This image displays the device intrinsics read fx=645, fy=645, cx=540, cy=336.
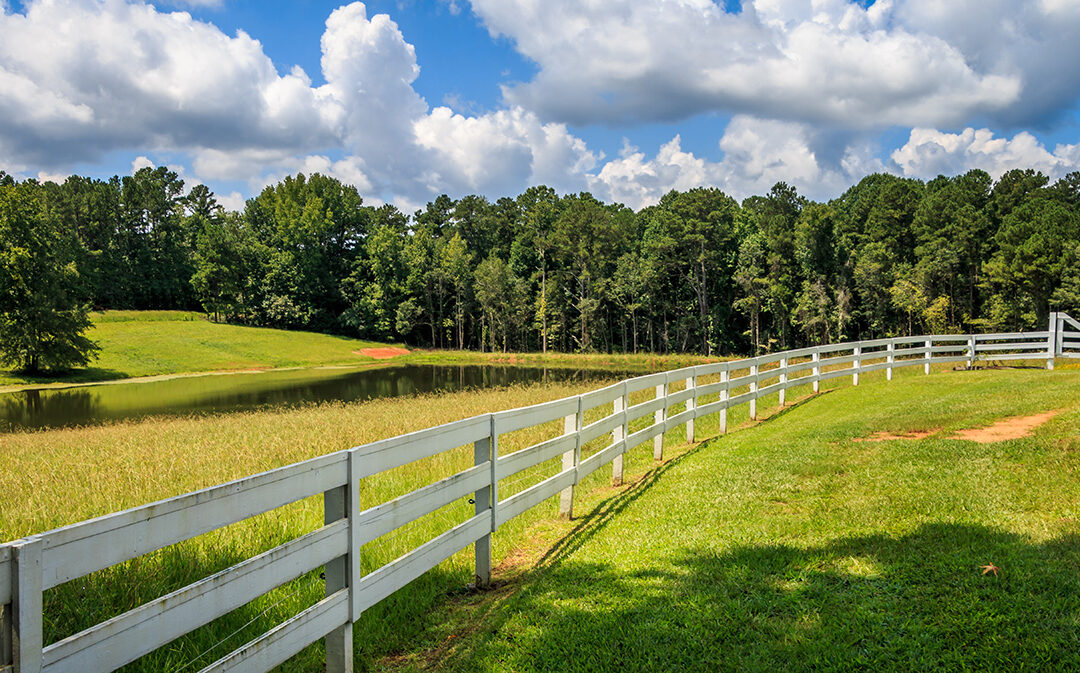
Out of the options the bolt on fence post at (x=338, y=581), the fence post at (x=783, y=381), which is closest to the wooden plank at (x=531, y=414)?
the bolt on fence post at (x=338, y=581)

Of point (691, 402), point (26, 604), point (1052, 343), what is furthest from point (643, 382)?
point (1052, 343)

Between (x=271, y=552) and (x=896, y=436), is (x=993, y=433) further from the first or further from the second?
(x=271, y=552)

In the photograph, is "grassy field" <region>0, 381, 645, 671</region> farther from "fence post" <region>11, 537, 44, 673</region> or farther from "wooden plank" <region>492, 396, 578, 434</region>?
"wooden plank" <region>492, 396, 578, 434</region>

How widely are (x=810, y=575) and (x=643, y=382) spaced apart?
16.7ft

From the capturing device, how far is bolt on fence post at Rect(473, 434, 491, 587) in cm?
557

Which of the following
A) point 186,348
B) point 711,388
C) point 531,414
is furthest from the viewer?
point 186,348

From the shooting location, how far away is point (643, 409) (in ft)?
32.7

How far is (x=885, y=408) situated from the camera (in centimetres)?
1273

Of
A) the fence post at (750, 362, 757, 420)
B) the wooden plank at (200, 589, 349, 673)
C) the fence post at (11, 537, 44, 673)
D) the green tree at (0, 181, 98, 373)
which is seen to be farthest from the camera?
the green tree at (0, 181, 98, 373)

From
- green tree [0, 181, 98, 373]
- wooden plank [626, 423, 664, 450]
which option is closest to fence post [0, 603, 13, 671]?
wooden plank [626, 423, 664, 450]

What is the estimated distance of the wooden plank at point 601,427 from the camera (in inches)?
310

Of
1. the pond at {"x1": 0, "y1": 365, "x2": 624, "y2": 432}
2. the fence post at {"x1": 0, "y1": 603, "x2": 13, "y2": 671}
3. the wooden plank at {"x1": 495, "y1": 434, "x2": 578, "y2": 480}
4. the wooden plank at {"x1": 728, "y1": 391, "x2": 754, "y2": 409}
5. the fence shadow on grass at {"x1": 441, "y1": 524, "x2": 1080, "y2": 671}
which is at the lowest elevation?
the pond at {"x1": 0, "y1": 365, "x2": 624, "y2": 432}

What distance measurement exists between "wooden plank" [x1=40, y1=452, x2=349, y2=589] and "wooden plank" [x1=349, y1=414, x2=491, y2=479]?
199 millimetres

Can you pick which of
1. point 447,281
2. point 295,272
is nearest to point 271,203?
point 295,272
